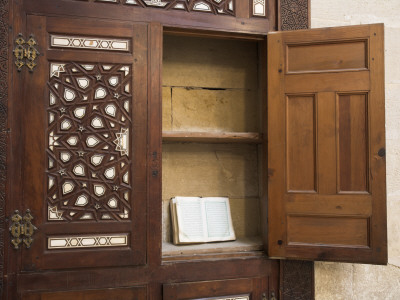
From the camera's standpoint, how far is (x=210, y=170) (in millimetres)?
2418

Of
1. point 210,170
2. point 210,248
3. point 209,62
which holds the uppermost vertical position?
point 209,62

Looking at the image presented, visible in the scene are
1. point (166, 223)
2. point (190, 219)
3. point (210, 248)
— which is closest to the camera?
point (210, 248)

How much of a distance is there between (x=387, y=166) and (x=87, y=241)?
185 centimetres

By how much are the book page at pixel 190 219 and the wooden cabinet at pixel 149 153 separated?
14cm

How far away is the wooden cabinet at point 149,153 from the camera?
1.79 meters

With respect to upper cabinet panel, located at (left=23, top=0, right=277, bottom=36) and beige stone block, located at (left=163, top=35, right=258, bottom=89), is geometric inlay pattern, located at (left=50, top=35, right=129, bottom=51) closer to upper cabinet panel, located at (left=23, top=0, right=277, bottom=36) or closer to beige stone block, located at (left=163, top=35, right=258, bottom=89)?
upper cabinet panel, located at (left=23, top=0, right=277, bottom=36)

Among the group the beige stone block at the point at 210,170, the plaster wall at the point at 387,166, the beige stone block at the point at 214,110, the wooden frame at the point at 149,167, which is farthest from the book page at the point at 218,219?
the plaster wall at the point at 387,166

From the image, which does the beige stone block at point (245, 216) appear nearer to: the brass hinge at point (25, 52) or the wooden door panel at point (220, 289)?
the wooden door panel at point (220, 289)

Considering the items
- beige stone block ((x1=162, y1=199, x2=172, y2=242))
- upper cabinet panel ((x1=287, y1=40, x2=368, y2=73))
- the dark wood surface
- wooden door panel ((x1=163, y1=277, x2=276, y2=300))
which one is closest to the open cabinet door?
upper cabinet panel ((x1=287, y1=40, x2=368, y2=73))

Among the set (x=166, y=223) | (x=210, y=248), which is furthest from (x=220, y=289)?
(x=166, y=223)

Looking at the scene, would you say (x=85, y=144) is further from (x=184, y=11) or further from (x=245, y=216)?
(x=245, y=216)

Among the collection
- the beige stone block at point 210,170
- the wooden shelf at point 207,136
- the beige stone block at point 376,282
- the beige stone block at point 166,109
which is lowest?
the beige stone block at point 376,282

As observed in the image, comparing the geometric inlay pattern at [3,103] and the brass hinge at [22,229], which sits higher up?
the geometric inlay pattern at [3,103]

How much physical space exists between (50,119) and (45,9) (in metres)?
0.55
